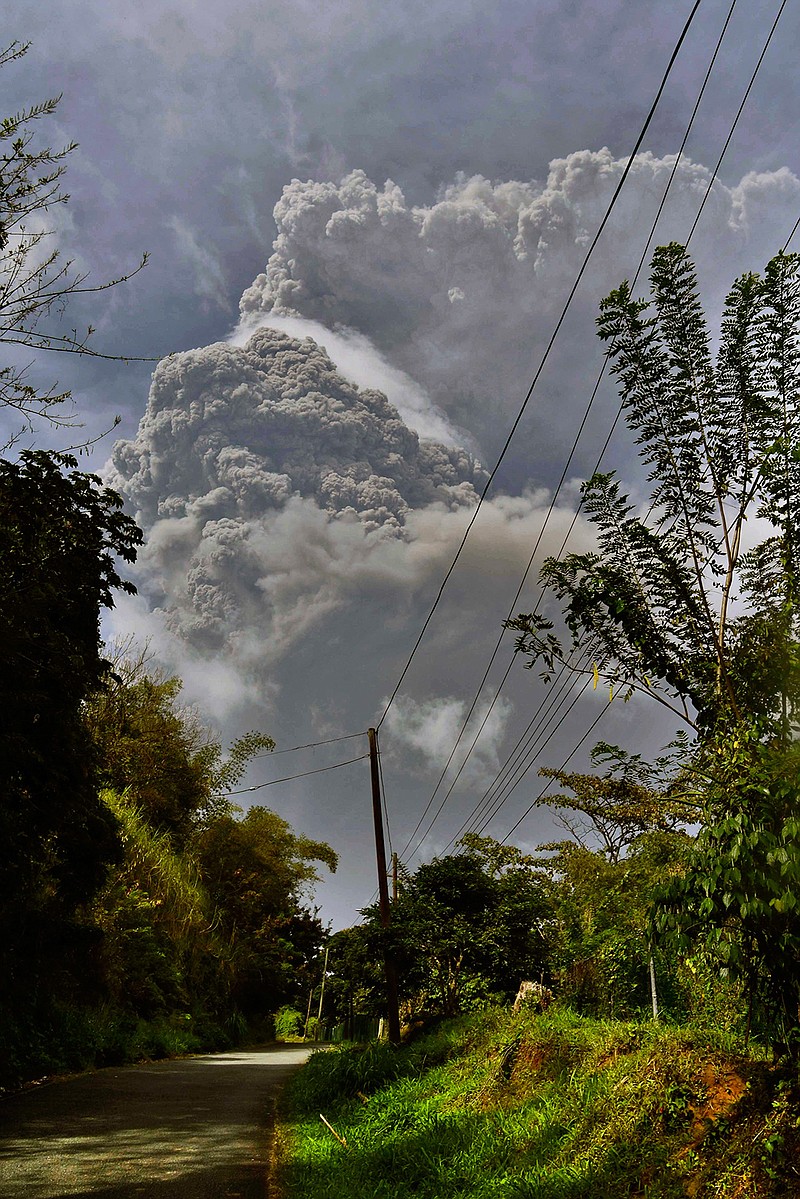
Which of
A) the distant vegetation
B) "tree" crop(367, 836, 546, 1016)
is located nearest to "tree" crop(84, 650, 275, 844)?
the distant vegetation

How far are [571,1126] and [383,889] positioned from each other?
13.0 meters

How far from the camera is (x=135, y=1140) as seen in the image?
8273 mm

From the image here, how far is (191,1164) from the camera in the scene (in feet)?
24.6

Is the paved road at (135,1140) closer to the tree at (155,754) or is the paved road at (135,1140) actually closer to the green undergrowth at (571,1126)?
the green undergrowth at (571,1126)

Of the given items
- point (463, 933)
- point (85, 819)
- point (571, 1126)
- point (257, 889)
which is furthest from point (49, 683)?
point (257, 889)

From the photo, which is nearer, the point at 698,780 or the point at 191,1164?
the point at 698,780

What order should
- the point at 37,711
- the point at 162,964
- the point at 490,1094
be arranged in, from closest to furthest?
the point at 490,1094
the point at 37,711
the point at 162,964

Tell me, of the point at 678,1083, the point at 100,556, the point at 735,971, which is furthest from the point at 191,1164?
the point at 100,556

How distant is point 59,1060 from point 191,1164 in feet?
23.0

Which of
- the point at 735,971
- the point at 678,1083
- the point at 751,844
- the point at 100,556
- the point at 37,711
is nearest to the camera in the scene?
the point at 751,844

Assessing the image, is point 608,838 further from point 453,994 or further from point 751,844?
point 751,844

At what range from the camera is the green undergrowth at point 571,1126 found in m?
5.04

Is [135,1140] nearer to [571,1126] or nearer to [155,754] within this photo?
[571,1126]

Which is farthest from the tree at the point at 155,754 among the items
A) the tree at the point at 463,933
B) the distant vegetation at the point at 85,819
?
the tree at the point at 463,933
